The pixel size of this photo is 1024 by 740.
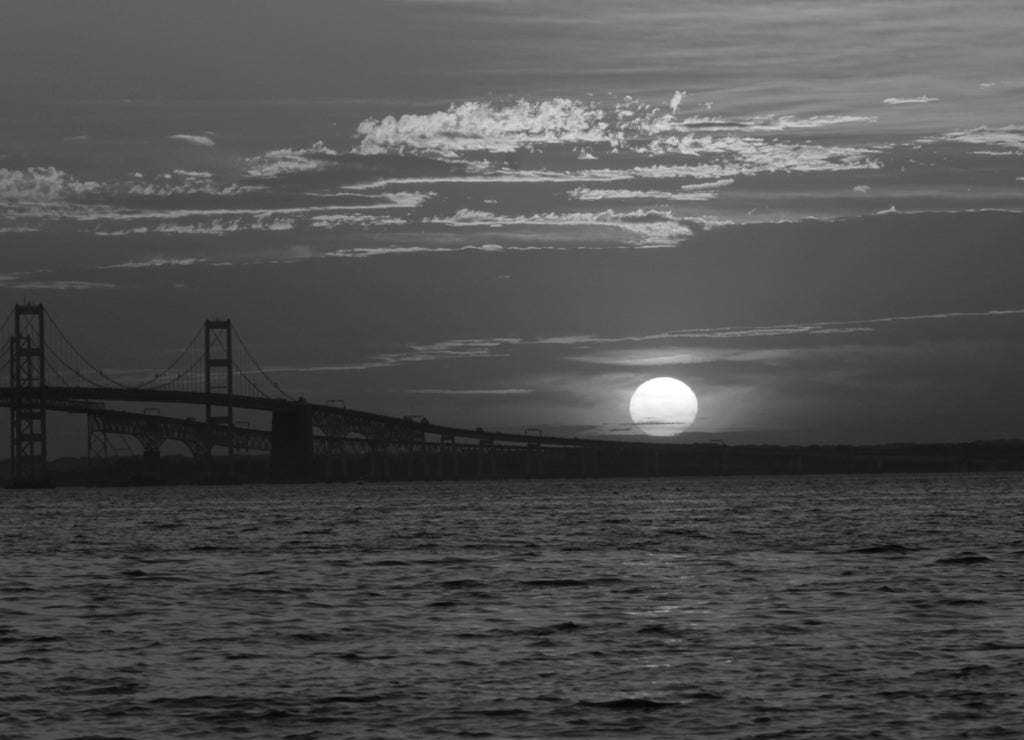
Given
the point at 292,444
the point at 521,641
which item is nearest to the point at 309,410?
the point at 292,444

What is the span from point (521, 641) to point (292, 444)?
414 feet

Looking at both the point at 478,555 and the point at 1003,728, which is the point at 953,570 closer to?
the point at 478,555

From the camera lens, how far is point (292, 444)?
479 ft

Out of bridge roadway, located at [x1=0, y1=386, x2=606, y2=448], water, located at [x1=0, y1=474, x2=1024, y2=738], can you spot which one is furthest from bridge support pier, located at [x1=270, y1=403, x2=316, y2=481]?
water, located at [x1=0, y1=474, x2=1024, y2=738]

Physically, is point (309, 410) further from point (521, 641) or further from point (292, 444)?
point (521, 641)

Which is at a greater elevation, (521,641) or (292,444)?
(292,444)

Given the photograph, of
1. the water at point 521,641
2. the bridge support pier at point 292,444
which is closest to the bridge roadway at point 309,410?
the bridge support pier at point 292,444

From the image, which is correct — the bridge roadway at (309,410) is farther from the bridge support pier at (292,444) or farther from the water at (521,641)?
the water at (521,641)

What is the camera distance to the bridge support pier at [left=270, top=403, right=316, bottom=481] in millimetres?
144625

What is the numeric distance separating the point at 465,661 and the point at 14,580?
52.1 ft

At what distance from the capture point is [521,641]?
69.2 feet

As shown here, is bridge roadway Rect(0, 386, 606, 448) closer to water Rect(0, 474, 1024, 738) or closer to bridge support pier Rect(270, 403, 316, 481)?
bridge support pier Rect(270, 403, 316, 481)

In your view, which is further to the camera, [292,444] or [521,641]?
[292,444]

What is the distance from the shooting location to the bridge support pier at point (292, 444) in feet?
474
